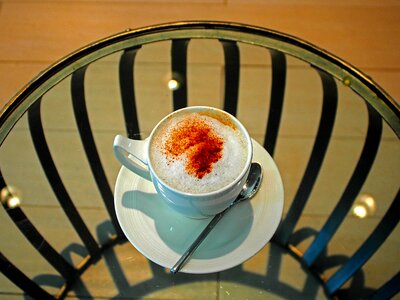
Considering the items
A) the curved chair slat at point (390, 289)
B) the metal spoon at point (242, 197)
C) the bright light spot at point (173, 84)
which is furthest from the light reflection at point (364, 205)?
the bright light spot at point (173, 84)

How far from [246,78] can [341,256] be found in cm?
49

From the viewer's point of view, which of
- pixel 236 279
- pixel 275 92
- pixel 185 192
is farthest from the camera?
pixel 275 92

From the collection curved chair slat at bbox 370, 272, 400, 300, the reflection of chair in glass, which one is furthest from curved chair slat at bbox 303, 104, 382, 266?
curved chair slat at bbox 370, 272, 400, 300

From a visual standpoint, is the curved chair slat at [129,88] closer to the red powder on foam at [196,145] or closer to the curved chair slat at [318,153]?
the red powder on foam at [196,145]

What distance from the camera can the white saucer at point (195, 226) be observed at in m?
0.49

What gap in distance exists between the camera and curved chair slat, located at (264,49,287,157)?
0.66 metres

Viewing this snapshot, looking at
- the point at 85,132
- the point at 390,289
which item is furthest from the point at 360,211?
the point at 85,132

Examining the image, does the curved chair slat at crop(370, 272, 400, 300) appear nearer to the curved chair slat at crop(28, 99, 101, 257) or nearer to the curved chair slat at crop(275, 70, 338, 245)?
the curved chair slat at crop(275, 70, 338, 245)

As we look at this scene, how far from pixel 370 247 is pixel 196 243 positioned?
29 centimetres

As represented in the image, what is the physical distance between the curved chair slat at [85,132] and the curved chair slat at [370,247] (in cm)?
35

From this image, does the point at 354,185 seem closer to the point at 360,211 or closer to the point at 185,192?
the point at 360,211

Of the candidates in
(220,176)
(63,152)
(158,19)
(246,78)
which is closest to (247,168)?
(220,176)

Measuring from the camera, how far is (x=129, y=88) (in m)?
0.67

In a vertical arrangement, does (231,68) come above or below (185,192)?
above
